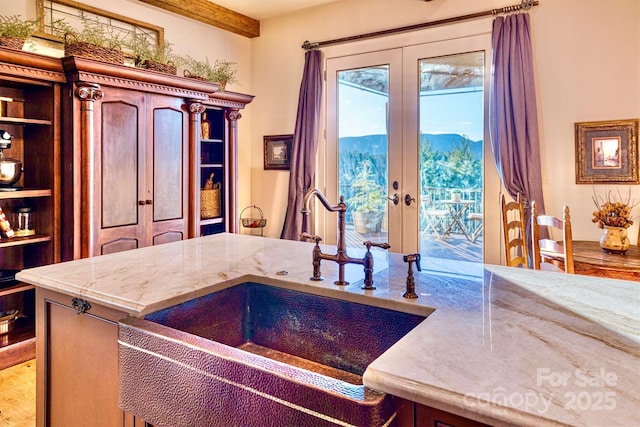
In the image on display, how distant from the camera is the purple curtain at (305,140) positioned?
14.6 ft

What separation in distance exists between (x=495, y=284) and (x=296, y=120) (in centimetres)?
346

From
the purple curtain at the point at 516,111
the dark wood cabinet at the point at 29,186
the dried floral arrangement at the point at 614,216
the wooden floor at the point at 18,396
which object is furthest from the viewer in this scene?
the purple curtain at the point at 516,111

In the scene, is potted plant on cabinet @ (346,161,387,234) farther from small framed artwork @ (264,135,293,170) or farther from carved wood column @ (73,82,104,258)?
carved wood column @ (73,82,104,258)

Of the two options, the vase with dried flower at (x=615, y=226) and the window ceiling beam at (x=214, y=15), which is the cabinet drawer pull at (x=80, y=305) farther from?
the window ceiling beam at (x=214, y=15)

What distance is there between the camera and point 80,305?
4.65ft

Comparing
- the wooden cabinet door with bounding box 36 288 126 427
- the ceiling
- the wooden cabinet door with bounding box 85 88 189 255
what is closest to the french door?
the ceiling

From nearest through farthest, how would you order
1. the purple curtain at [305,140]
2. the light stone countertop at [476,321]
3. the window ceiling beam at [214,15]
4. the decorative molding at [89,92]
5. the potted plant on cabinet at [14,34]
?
the light stone countertop at [476,321] → the potted plant on cabinet at [14,34] → the decorative molding at [89,92] → the window ceiling beam at [214,15] → the purple curtain at [305,140]

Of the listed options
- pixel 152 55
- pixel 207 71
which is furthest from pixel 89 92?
pixel 207 71

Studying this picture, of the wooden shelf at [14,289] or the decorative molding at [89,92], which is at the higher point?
the decorative molding at [89,92]

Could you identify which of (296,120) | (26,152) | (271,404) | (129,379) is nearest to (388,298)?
(271,404)

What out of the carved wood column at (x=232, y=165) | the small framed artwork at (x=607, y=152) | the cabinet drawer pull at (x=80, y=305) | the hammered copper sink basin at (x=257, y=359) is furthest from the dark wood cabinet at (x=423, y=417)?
the carved wood column at (x=232, y=165)

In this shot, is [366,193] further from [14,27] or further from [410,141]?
[14,27]

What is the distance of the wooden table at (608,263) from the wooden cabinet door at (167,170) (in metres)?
3.03

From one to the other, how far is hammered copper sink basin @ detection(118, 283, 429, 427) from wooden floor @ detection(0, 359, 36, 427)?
1544mm
